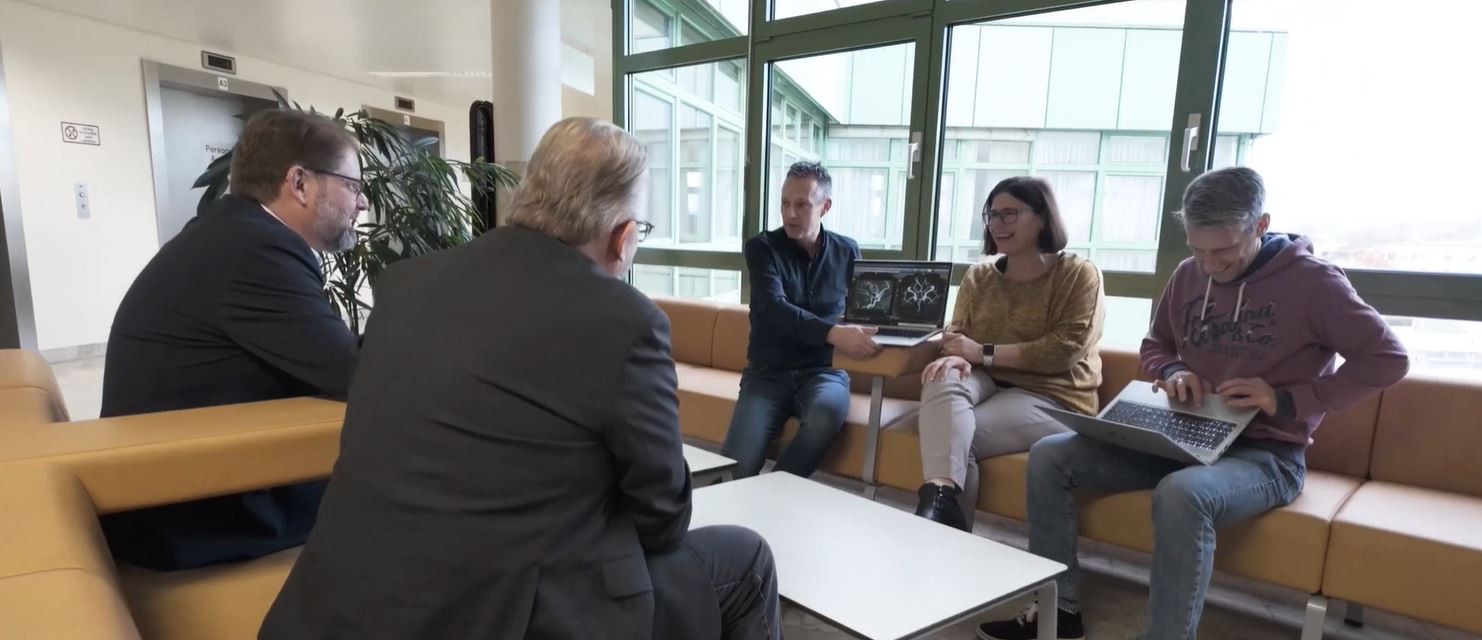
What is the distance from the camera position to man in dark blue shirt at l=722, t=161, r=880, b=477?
95.3 inches

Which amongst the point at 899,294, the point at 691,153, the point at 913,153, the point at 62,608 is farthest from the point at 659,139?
the point at 62,608

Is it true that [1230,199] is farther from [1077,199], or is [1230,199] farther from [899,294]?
[1077,199]

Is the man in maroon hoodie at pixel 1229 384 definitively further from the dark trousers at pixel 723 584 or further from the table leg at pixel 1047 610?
the dark trousers at pixel 723 584

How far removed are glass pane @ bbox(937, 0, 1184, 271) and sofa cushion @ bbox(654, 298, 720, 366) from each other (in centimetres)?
115

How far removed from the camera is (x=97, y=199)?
517 cm

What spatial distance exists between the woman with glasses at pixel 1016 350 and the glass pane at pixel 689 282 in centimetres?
182

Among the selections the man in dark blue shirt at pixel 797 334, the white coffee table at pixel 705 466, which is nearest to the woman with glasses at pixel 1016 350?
the man in dark blue shirt at pixel 797 334

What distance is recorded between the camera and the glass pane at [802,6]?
138 inches

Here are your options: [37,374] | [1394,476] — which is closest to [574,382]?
[37,374]

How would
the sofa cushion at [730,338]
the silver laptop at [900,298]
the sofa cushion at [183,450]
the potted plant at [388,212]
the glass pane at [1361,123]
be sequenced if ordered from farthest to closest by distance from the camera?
the sofa cushion at [730,338] → the potted plant at [388,212] → the silver laptop at [900,298] → the glass pane at [1361,123] → the sofa cushion at [183,450]

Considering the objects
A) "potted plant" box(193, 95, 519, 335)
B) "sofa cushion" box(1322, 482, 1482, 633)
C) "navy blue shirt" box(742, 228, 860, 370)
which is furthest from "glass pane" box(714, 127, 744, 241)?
"sofa cushion" box(1322, 482, 1482, 633)

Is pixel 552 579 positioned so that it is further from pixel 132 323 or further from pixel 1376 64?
pixel 1376 64

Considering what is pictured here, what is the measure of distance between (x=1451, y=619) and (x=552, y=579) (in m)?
1.91

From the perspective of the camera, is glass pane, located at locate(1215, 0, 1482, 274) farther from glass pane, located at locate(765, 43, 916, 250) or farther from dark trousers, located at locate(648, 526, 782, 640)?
dark trousers, located at locate(648, 526, 782, 640)
